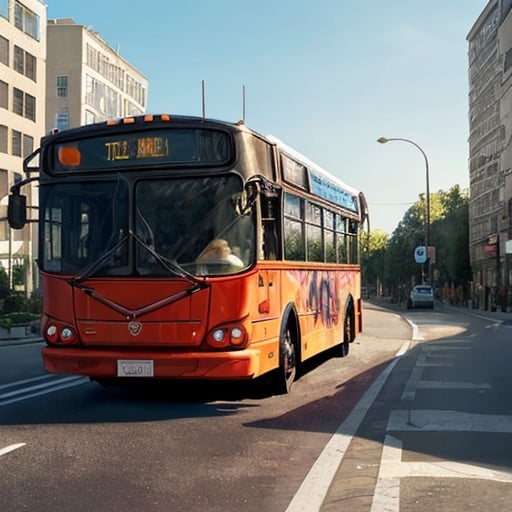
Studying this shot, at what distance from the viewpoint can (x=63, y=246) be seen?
991 cm

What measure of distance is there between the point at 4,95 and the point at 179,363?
52.2 m

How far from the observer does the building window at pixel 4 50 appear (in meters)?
57.6

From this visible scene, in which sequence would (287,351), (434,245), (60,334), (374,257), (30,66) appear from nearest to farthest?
(60,334) < (287,351) < (30,66) < (434,245) < (374,257)

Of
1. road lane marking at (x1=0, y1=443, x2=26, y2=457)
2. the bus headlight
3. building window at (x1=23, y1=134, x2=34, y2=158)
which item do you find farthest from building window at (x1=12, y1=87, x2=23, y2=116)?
road lane marking at (x1=0, y1=443, x2=26, y2=457)

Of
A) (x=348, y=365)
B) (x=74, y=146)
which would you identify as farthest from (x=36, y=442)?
(x=348, y=365)

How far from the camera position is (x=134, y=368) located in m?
9.35

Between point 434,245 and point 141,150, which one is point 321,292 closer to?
point 141,150

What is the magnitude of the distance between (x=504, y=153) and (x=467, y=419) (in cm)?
5837

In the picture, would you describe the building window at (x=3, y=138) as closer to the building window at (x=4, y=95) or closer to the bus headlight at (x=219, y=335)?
the building window at (x=4, y=95)

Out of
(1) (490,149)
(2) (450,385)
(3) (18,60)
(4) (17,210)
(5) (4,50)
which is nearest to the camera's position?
(4) (17,210)

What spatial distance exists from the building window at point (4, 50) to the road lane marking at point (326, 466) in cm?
5255

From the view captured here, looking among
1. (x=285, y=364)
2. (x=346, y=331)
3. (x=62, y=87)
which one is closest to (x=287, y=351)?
(x=285, y=364)

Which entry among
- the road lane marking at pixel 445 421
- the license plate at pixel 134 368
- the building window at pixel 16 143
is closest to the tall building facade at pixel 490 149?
the building window at pixel 16 143

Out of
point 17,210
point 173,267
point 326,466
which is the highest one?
point 17,210
